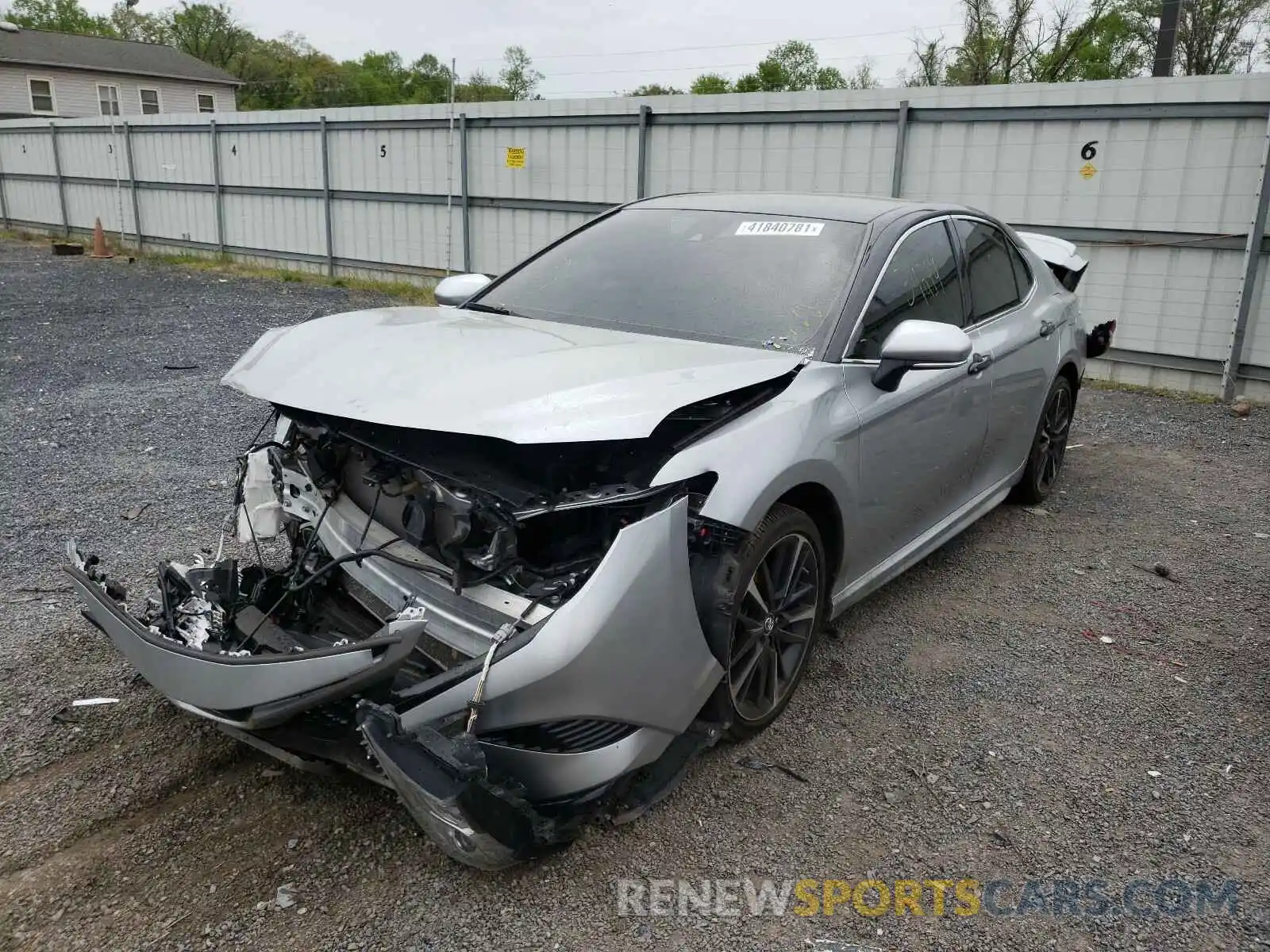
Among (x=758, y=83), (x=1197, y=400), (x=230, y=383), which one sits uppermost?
(x=758, y=83)

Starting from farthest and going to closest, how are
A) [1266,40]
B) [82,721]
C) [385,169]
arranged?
[1266,40]
[385,169]
[82,721]

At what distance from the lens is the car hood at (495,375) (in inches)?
98.3

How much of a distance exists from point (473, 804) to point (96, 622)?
123cm

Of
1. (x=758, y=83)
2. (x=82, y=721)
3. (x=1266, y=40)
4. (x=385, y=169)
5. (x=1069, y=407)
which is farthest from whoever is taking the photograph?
(x=758, y=83)

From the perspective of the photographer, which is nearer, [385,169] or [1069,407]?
[1069,407]

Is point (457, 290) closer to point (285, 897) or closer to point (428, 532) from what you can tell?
point (428, 532)

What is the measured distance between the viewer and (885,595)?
171 inches

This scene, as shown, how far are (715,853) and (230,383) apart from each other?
1990 millimetres

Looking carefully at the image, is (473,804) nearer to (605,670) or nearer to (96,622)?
(605,670)

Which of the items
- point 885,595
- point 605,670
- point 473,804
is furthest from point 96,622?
point 885,595

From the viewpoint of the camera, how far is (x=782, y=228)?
3.87 m

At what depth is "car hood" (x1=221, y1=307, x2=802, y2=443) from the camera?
2.50m

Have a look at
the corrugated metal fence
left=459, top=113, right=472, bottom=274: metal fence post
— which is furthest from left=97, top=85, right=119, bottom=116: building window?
left=459, top=113, right=472, bottom=274: metal fence post

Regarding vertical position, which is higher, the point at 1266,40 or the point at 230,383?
the point at 1266,40
